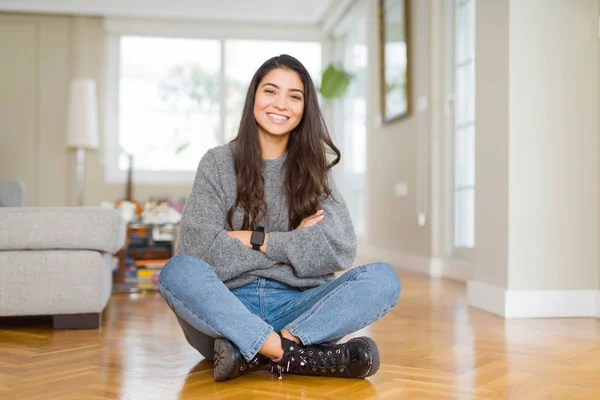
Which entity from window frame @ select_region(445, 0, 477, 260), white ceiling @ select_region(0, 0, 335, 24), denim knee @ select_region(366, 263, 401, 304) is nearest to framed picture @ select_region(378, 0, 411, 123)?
window frame @ select_region(445, 0, 477, 260)

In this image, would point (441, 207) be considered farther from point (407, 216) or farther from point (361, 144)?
point (361, 144)

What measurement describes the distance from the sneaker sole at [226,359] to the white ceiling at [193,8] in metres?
5.69

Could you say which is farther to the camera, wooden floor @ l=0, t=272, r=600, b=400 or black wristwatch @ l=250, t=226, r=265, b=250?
black wristwatch @ l=250, t=226, r=265, b=250

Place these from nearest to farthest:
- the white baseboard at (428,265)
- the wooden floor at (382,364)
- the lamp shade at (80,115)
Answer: the wooden floor at (382,364), the white baseboard at (428,265), the lamp shade at (80,115)

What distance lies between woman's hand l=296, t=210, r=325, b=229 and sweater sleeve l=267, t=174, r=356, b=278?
12mm

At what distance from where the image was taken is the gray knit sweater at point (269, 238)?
1866 millimetres

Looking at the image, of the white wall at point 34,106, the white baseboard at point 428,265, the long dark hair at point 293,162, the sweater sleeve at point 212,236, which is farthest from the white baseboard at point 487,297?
the white wall at point 34,106

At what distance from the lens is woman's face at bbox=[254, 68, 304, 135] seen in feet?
6.55

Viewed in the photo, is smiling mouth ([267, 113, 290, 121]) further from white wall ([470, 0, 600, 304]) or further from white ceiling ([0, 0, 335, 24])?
white ceiling ([0, 0, 335, 24])

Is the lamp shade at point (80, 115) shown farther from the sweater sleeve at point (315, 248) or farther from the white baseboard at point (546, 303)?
the sweater sleeve at point (315, 248)

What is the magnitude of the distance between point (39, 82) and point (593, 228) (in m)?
5.92

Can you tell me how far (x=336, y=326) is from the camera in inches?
70.5

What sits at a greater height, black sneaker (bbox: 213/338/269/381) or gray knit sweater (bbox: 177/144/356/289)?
gray knit sweater (bbox: 177/144/356/289)

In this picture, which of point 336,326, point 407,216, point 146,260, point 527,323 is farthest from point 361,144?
point 336,326
